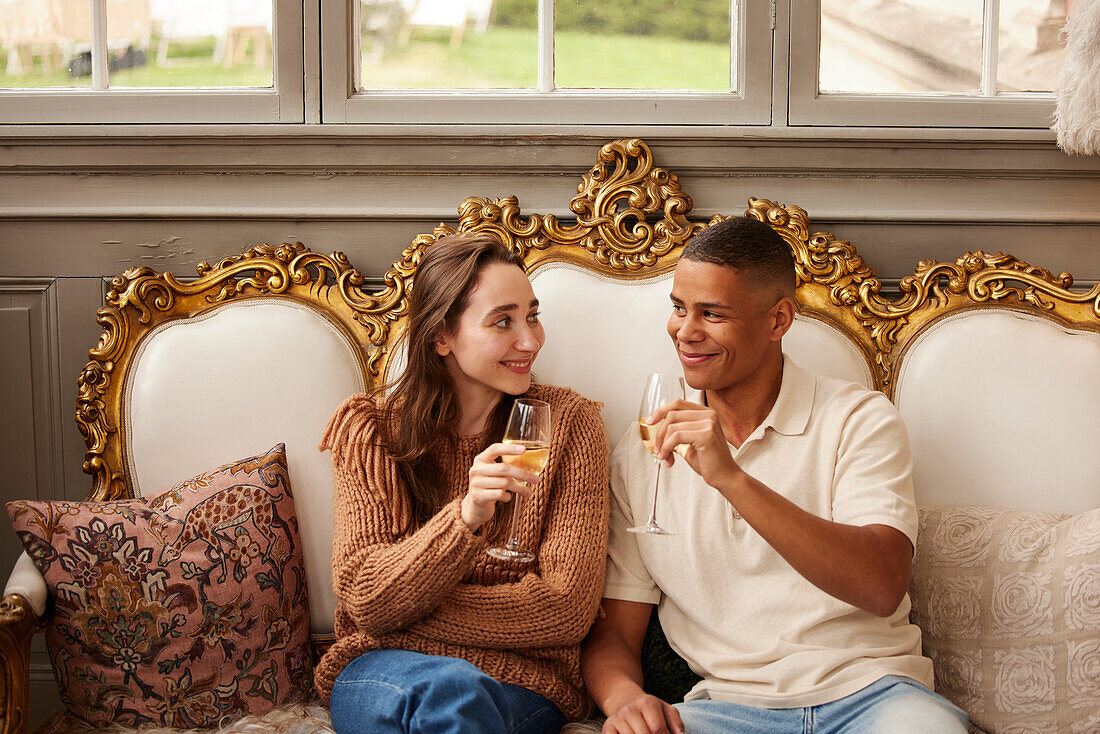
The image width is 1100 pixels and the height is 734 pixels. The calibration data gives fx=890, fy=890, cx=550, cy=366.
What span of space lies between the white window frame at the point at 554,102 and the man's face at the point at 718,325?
62 centimetres

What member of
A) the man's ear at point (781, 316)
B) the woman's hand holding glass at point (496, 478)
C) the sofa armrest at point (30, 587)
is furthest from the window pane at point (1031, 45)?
the sofa armrest at point (30, 587)

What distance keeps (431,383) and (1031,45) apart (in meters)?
1.67

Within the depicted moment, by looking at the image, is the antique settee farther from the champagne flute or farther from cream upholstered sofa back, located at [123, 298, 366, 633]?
the champagne flute

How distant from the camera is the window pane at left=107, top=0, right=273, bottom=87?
2162mm

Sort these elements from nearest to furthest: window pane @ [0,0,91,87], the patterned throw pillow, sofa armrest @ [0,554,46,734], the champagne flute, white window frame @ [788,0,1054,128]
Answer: the champagne flute
sofa armrest @ [0,554,46,734]
the patterned throw pillow
white window frame @ [788,0,1054,128]
window pane @ [0,0,91,87]

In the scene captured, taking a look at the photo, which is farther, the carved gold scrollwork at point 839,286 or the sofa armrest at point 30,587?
the carved gold scrollwork at point 839,286

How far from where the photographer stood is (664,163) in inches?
80.7

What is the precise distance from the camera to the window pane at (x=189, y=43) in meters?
2.16

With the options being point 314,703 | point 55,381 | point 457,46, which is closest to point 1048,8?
point 457,46

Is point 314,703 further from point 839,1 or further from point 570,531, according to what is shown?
point 839,1

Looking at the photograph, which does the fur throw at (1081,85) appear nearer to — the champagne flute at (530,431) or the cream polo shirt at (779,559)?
the cream polo shirt at (779,559)

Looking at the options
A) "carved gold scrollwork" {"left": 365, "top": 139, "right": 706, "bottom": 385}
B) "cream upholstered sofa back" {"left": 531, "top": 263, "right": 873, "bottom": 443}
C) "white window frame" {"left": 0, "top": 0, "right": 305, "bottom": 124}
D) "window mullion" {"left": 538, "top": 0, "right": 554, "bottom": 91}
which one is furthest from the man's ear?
"white window frame" {"left": 0, "top": 0, "right": 305, "bottom": 124}

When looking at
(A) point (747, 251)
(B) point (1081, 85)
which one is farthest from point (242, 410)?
(B) point (1081, 85)

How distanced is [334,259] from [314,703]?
0.92 meters
